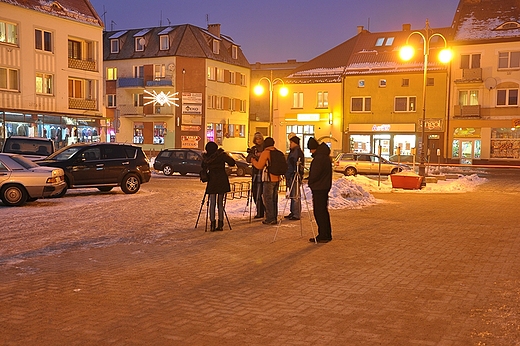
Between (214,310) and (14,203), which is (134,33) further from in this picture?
(214,310)

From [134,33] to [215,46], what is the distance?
8.29 meters

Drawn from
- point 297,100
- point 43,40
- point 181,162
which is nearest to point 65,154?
point 181,162

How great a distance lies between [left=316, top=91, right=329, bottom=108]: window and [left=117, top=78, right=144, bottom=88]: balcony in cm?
1695

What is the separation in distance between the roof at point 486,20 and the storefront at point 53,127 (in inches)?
1194

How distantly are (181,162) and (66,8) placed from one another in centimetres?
1541

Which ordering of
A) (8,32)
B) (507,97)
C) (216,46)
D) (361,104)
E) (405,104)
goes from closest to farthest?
(8,32)
(507,97)
(405,104)
(361,104)
(216,46)

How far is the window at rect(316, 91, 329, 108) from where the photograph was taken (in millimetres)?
50344

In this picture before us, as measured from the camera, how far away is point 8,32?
3344cm

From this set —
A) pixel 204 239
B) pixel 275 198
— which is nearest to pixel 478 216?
pixel 275 198

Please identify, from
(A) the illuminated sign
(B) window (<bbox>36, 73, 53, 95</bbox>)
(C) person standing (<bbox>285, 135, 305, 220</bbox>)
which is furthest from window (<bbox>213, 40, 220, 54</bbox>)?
(C) person standing (<bbox>285, 135, 305, 220</bbox>)

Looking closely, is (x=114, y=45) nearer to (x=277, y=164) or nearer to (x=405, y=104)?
(x=405, y=104)

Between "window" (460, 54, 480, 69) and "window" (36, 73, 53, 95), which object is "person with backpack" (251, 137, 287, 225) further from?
"window" (460, 54, 480, 69)

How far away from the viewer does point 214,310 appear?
19.6 feet

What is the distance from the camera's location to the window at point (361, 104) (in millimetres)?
48925
